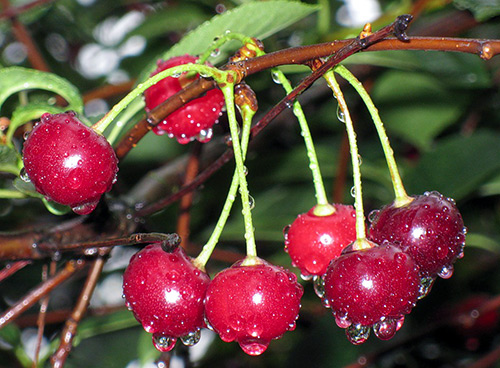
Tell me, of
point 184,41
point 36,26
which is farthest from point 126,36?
point 184,41

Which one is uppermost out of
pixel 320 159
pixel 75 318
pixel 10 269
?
pixel 10 269

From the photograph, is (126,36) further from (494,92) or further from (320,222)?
(320,222)

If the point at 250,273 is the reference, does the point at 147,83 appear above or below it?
above

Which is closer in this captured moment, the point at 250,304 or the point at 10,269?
the point at 250,304

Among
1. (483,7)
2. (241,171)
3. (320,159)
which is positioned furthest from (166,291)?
(320,159)

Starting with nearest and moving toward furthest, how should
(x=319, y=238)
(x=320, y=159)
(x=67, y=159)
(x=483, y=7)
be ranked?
(x=67, y=159) → (x=319, y=238) → (x=483, y=7) → (x=320, y=159)

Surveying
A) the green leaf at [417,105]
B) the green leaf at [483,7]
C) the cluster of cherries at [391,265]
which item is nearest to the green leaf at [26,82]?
the cluster of cherries at [391,265]

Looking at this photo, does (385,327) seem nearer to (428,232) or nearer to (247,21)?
(428,232)

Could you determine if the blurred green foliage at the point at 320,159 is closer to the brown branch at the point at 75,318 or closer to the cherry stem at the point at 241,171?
the brown branch at the point at 75,318
